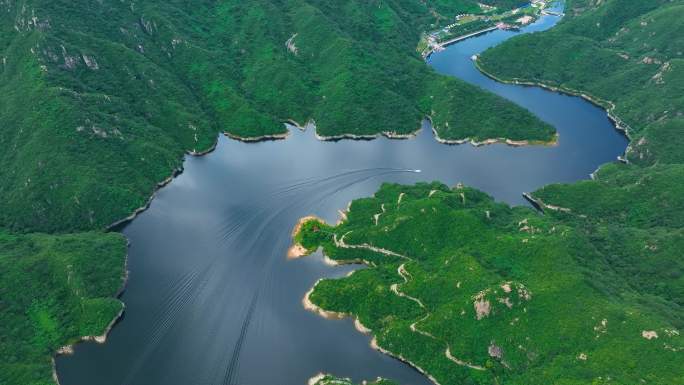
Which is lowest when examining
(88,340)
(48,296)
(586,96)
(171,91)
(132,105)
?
(88,340)

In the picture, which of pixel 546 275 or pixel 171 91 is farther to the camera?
pixel 171 91

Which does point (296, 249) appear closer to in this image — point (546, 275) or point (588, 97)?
point (546, 275)

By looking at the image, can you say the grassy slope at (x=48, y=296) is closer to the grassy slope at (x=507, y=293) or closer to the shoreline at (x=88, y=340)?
the shoreline at (x=88, y=340)

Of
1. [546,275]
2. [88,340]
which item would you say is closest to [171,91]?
[88,340]

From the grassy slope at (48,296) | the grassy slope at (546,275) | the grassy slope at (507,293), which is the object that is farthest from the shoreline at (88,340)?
the grassy slope at (507,293)

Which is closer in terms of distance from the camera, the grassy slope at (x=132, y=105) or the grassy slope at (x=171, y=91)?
the grassy slope at (x=132, y=105)

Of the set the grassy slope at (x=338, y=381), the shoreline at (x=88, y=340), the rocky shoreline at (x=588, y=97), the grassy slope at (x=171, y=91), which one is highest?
the grassy slope at (x=171, y=91)
